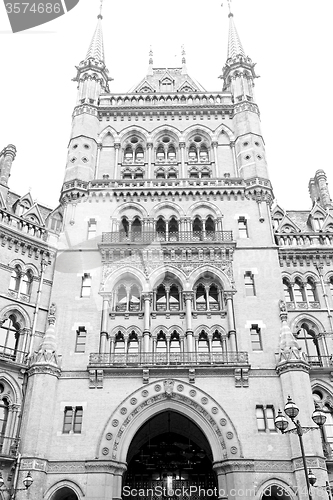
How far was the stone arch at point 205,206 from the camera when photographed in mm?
35469

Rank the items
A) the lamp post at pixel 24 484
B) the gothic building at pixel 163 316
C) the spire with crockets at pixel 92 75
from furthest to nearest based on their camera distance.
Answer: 1. the spire with crockets at pixel 92 75
2. the gothic building at pixel 163 316
3. the lamp post at pixel 24 484

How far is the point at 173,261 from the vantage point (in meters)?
33.1

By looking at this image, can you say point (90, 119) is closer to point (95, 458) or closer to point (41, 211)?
point (41, 211)

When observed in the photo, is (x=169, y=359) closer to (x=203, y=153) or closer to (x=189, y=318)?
(x=189, y=318)

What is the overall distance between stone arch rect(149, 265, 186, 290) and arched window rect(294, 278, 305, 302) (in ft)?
24.2

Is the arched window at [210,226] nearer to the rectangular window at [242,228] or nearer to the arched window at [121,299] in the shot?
the rectangular window at [242,228]

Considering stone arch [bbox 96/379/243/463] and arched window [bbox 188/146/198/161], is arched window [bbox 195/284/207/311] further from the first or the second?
arched window [bbox 188/146/198/161]

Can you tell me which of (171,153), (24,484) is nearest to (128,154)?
(171,153)

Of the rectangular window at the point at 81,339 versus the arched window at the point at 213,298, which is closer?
the rectangular window at the point at 81,339

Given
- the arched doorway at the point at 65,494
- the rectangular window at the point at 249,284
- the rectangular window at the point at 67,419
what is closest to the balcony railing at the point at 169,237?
the rectangular window at the point at 249,284

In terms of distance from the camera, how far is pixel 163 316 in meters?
31.2

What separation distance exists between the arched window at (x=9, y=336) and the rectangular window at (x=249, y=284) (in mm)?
13855

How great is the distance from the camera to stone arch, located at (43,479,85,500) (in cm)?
2533

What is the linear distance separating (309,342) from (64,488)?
16.3 metres
